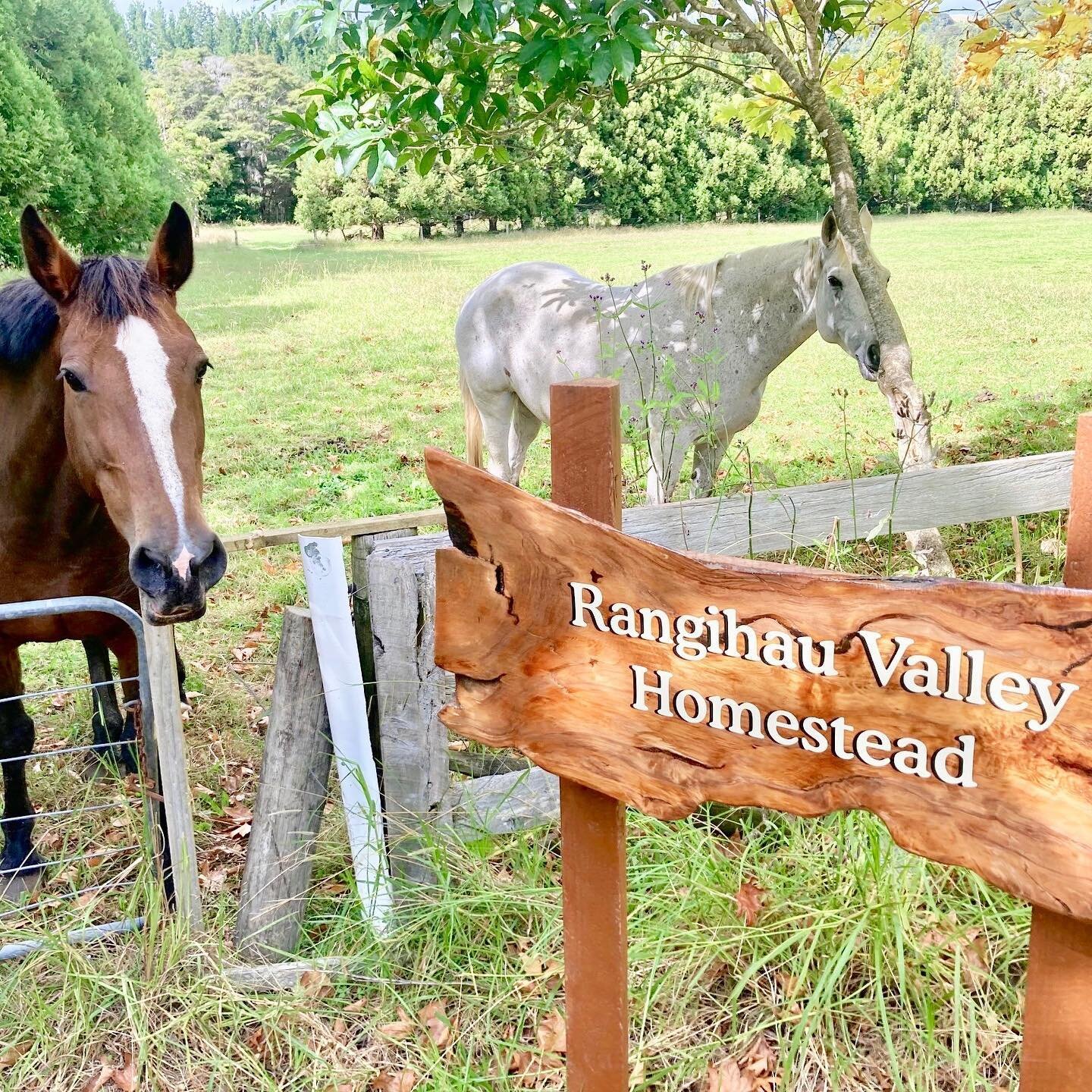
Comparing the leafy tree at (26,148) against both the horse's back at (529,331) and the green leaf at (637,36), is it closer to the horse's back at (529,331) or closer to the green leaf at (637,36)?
the horse's back at (529,331)

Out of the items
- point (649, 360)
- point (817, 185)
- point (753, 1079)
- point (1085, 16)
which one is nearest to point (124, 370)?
point (753, 1079)

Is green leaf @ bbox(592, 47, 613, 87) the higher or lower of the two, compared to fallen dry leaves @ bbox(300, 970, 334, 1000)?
higher

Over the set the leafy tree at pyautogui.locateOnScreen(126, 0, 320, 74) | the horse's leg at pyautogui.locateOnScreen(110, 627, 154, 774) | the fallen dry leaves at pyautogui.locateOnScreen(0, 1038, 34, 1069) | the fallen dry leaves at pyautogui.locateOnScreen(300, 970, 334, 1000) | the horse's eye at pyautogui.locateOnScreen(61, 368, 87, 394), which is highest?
the leafy tree at pyautogui.locateOnScreen(126, 0, 320, 74)

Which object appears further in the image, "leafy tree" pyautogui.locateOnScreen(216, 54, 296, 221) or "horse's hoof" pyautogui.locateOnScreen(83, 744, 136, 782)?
"leafy tree" pyautogui.locateOnScreen(216, 54, 296, 221)

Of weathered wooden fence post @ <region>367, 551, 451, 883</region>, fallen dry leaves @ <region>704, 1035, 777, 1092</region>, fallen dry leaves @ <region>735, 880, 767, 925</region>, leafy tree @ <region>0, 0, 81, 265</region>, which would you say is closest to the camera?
fallen dry leaves @ <region>704, 1035, 777, 1092</region>

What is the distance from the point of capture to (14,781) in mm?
2828

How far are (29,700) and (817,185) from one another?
20.7 meters

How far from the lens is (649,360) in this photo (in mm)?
4680

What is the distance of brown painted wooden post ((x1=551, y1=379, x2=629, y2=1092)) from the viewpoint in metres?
1.53

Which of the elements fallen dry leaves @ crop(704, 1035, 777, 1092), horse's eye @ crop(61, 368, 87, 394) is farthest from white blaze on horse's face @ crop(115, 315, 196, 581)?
fallen dry leaves @ crop(704, 1035, 777, 1092)

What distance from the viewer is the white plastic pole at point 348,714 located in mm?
2359

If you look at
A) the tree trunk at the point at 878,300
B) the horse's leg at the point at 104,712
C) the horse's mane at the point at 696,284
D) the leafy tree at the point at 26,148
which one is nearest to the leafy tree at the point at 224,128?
the leafy tree at the point at 26,148

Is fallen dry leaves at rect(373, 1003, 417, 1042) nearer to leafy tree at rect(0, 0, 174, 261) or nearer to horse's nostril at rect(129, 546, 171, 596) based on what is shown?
horse's nostril at rect(129, 546, 171, 596)

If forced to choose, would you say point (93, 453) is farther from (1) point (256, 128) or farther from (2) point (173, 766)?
(1) point (256, 128)
